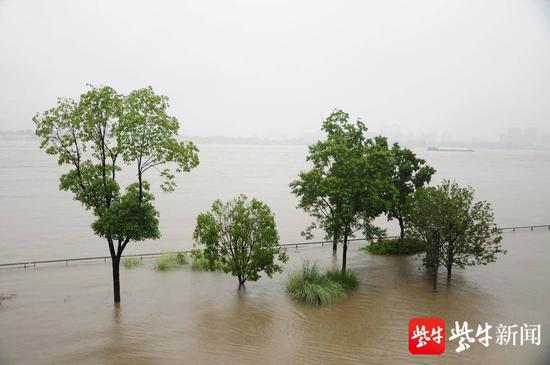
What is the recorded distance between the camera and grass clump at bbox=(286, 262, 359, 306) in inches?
783

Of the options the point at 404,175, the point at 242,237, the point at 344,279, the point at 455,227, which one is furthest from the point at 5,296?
the point at 404,175

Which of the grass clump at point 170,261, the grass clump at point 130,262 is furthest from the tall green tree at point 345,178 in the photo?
the grass clump at point 130,262

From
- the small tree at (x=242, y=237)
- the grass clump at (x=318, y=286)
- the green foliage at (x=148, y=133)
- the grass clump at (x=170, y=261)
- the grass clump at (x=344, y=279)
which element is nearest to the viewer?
the green foliage at (x=148, y=133)

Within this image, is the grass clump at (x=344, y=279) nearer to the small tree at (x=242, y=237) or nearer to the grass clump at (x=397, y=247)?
the small tree at (x=242, y=237)

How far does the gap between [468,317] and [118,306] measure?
15.0m

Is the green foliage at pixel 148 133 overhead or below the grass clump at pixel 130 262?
overhead

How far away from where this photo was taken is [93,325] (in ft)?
57.1

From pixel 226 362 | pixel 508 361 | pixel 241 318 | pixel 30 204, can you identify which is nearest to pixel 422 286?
pixel 508 361

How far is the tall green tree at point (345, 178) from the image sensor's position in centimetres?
2214

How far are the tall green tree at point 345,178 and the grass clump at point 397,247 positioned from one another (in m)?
7.43

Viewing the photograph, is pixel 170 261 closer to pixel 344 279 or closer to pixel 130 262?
pixel 130 262

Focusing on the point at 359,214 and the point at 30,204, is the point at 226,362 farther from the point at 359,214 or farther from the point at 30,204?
the point at 30,204

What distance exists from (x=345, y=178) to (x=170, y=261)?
12.6 m

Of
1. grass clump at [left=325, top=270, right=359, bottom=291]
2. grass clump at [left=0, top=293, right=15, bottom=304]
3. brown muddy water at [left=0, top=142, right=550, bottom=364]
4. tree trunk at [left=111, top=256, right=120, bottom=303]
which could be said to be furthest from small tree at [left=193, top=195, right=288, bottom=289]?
grass clump at [left=0, top=293, right=15, bottom=304]
